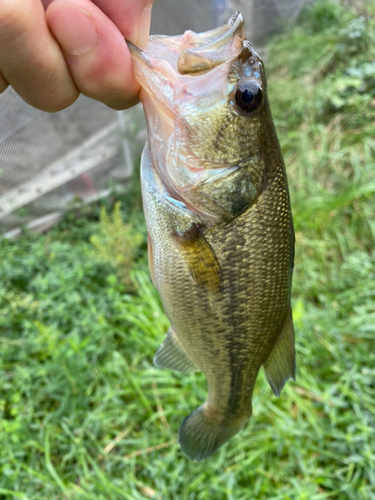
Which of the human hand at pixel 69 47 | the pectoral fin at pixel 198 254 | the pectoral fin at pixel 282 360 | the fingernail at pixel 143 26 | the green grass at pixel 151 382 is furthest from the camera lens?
the green grass at pixel 151 382

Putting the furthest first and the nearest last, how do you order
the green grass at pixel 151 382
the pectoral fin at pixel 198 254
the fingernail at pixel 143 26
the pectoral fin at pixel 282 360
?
the green grass at pixel 151 382 < the pectoral fin at pixel 282 360 < the pectoral fin at pixel 198 254 < the fingernail at pixel 143 26

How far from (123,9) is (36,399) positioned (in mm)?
2209

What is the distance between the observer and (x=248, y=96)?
83 cm

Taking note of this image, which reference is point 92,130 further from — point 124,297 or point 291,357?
point 291,357

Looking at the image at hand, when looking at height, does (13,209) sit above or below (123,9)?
below

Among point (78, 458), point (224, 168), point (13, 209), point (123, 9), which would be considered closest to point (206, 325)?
point (224, 168)

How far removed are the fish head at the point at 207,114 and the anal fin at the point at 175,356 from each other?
483 mm

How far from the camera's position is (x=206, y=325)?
989 mm

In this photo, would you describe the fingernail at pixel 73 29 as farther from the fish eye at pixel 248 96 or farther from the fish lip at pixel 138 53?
the fish eye at pixel 248 96

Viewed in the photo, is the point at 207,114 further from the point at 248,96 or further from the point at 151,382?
the point at 151,382

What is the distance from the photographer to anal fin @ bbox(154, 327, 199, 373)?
111 centimetres

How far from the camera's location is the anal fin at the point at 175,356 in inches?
43.5

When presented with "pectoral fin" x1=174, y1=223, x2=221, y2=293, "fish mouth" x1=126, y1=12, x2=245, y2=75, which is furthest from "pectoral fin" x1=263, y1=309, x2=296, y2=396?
"fish mouth" x1=126, y1=12, x2=245, y2=75

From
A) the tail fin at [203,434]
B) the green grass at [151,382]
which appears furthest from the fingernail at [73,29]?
the green grass at [151,382]
